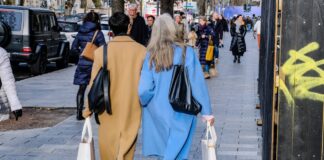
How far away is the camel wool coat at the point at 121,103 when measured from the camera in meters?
5.70

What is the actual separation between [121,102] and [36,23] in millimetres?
13892

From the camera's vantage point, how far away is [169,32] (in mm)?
5488

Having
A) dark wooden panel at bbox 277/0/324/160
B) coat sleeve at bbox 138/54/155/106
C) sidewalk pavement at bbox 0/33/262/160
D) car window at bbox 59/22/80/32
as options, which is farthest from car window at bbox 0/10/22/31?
dark wooden panel at bbox 277/0/324/160

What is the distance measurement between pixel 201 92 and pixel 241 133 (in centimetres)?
Answer: 398

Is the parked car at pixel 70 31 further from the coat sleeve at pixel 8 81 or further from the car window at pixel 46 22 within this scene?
the coat sleeve at pixel 8 81

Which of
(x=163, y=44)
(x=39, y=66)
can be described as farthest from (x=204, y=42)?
(x=163, y=44)

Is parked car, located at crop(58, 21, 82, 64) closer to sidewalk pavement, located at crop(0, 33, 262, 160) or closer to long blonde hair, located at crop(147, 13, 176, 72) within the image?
sidewalk pavement, located at crop(0, 33, 262, 160)

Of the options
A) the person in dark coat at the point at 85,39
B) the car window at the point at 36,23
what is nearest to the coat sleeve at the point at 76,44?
the person in dark coat at the point at 85,39

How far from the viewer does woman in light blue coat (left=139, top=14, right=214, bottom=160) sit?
5.43 m

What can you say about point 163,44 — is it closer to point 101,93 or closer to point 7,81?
point 101,93

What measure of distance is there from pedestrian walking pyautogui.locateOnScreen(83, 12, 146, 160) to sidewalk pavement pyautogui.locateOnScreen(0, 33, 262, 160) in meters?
1.98

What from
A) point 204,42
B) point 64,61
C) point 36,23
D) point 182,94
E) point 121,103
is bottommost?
point 64,61

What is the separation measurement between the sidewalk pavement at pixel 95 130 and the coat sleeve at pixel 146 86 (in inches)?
89.9

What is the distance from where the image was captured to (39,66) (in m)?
19.6
